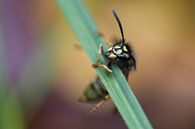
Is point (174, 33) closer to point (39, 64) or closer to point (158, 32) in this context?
point (158, 32)

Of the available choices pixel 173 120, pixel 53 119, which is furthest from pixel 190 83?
pixel 53 119

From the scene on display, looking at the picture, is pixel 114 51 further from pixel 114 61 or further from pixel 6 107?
pixel 6 107

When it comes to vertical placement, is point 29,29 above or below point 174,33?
above

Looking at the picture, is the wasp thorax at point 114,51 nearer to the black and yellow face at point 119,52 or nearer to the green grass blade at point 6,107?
the black and yellow face at point 119,52

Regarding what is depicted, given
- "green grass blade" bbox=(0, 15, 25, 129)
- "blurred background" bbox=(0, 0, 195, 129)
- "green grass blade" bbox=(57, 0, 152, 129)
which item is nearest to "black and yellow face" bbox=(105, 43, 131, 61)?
"green grass blade" bbox=(57, 0, 152, 129)

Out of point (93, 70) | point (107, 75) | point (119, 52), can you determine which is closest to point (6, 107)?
point (119, 52)

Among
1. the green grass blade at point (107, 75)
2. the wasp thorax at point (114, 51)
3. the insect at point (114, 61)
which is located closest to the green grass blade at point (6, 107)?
the insect at point (114, 61)
